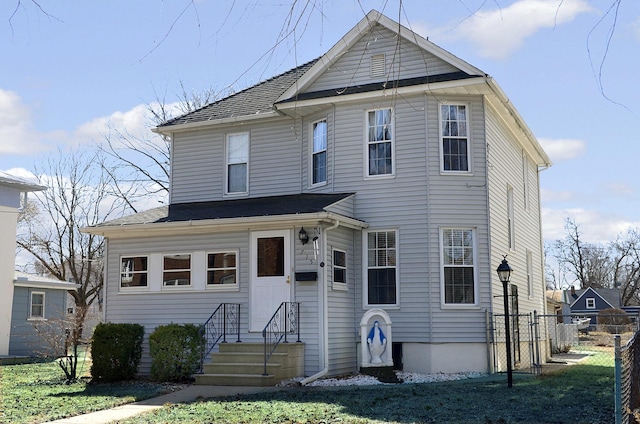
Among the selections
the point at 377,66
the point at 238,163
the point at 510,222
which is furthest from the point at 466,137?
the point at 238,163

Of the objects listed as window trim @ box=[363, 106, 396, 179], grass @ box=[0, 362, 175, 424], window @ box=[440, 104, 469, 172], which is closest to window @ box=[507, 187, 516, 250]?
window @ box=[440, 104, 469, 172]

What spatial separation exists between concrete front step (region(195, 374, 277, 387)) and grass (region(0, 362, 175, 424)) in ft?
2.82

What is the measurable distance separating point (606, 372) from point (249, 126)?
1018 cm

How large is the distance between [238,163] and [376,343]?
6.30 meters

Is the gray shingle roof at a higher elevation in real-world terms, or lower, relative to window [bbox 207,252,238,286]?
higher

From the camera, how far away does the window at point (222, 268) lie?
1586cm

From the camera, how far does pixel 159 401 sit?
1167cm

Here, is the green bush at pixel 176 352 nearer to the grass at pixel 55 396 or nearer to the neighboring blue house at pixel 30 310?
the grass at pixel 55 396

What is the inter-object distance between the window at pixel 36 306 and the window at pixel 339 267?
13.4 metres

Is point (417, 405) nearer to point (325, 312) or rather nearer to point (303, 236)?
point (325, 312)

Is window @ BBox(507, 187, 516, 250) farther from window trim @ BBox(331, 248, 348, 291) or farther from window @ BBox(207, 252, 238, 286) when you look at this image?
window @ BBox(207, 252, 238, 286)

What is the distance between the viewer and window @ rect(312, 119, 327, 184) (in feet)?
56.2

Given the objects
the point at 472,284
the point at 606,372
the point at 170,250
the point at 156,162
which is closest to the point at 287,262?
the point at 170,250

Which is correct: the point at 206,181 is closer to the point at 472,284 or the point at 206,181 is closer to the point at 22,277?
the point at 472,284
